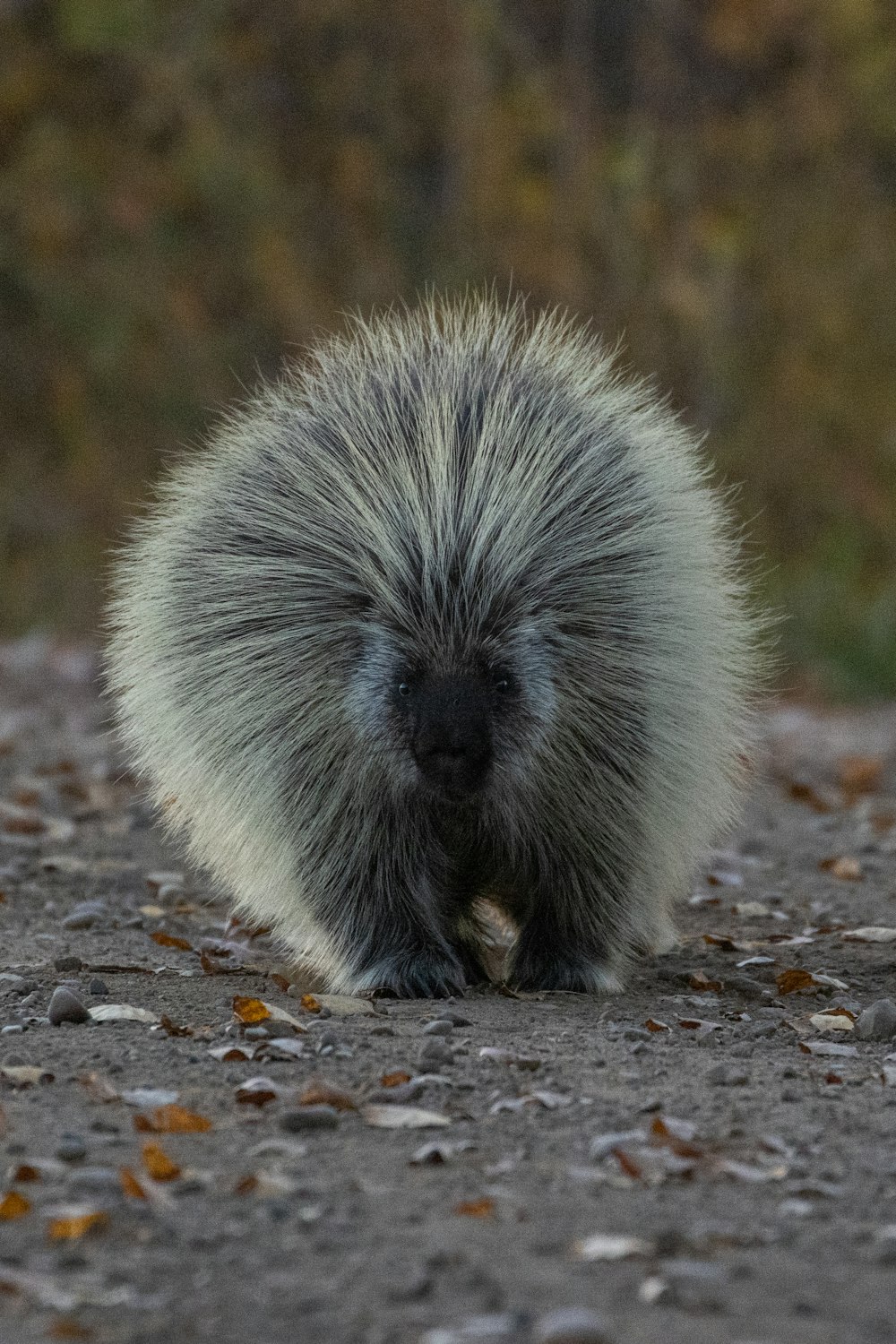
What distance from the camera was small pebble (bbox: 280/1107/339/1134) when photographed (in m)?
3.12

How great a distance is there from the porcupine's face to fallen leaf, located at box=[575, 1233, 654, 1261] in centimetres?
159

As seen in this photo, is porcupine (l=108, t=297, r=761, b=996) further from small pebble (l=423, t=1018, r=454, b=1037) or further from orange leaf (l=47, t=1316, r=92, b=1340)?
orange leaf (l=47, t=1316, r=92, b=1340)

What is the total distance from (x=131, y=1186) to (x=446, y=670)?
1.67m

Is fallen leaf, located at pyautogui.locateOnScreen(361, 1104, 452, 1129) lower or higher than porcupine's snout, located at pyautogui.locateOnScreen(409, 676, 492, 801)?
lower

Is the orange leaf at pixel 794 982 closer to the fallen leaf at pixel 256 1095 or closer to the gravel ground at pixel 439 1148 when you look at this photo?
the gravel ground at pixel 439 1148

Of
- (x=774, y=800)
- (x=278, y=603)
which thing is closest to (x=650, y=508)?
(x=278, y=603)

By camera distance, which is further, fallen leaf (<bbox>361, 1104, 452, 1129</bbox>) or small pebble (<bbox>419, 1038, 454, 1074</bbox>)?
small pebble (<bbox>419, 1038, 454, 1074</bbox>)

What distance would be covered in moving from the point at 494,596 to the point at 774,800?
4244mm

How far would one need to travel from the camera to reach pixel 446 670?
414cm

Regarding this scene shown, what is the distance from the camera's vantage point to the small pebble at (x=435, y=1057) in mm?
3479

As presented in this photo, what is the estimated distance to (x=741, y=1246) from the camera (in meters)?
2.58

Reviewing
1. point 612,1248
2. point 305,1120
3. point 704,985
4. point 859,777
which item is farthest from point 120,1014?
point 859,777

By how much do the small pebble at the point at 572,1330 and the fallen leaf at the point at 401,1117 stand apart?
0.90 m

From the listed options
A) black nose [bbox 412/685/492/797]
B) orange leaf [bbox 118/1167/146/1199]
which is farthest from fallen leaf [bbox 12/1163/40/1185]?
black nose [bbox 412/685/492/797]
